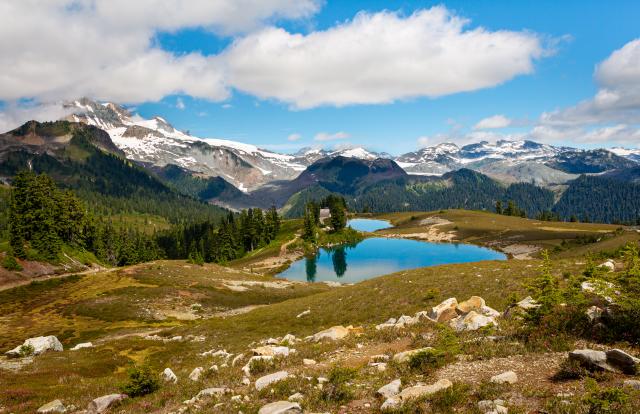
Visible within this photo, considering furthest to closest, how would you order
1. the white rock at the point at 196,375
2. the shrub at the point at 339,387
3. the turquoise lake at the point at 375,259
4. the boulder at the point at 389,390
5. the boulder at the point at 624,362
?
the turquoise lake at the point at 375,259, the white rock at the point at 196,375, the shrub at the point at 339,387, the boulder at the point at 389,390, the boulder at the point at 624,362

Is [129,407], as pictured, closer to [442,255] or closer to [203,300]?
[203,300]

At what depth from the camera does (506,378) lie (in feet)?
45.1

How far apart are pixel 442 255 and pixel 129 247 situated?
420ft

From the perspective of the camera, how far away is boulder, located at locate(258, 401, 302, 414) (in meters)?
13.6

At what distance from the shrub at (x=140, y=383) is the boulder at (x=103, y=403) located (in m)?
0.47

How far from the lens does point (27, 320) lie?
206 feet

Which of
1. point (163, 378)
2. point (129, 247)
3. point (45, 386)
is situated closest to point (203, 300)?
point (45, 386)

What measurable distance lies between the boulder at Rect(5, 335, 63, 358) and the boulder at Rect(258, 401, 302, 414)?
41.6m

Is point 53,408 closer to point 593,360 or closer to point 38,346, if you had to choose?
point 593,360

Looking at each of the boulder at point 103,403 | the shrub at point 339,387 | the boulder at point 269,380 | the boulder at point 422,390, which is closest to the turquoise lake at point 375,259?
the boulder at point 103,403

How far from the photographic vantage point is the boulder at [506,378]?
13.6m

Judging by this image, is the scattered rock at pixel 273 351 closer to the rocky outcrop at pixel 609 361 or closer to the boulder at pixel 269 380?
the boulder at pixel 269 380

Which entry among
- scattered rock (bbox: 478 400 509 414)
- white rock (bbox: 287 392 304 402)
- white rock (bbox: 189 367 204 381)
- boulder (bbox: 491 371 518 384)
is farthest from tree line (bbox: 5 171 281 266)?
scattered rock (bbox: 478 400 509 414)

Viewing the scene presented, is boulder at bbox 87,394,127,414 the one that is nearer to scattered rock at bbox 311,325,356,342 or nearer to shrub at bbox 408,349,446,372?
scattered rock at bbox 311,325,356,342
